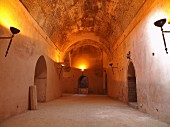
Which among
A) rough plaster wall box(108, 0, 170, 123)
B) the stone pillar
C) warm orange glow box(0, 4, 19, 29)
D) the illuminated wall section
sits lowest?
the stone pillar

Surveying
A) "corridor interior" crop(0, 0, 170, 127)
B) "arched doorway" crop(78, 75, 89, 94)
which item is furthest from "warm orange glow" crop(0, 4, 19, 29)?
"arched doorway" crop(78, 75, 89, 94)

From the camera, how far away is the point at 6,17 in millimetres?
4508

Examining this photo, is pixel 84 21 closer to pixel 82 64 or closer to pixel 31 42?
pixel 31 42

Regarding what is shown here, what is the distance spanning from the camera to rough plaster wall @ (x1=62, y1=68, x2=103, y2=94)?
19.9 m

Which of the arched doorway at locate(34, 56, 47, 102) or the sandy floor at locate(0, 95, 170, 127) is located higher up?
the arched doorway at locate(34, 56, 47, 102)

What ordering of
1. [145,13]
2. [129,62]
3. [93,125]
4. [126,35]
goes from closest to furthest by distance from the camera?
A: [93,125]
[145,13]
[129,62]
[126,35]

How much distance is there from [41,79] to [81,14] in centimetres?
443

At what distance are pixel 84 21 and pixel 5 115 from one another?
782cm

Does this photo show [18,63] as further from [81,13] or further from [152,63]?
[81,13]

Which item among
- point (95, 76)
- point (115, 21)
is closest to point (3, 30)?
point (115, 21)

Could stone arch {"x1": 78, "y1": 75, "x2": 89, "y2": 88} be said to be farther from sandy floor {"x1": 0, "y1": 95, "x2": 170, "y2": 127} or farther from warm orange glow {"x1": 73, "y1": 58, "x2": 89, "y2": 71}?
sandy floor {"x1": 0, "y1": 95, "x2": 170, "y2": 127}

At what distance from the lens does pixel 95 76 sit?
20250mm

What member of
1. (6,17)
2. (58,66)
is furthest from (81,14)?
(6,17)

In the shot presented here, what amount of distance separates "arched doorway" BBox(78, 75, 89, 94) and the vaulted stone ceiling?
941 centimetres
